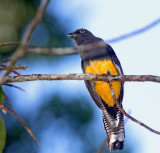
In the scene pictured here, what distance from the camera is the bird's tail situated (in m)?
4.26

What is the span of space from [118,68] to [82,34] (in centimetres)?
119

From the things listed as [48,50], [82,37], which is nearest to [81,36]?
[82,37]

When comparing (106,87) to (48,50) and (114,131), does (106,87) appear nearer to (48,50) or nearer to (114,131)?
(114,131)

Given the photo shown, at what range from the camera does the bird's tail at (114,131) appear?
14.0 feet

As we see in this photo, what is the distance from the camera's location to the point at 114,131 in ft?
14.6

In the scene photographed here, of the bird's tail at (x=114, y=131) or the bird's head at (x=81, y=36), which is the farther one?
the bird's head at (x=81, y=36)

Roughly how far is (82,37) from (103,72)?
4.03 feet

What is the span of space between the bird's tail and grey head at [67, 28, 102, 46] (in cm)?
123

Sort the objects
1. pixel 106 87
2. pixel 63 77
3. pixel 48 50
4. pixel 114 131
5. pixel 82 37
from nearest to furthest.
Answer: pixel 48 50, pixel 63 77, pixel 114 131, pixel 106 87, pixel 82 37

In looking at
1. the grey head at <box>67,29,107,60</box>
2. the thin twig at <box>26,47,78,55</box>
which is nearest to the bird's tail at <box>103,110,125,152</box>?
the grey head at <box>67,29,107,60</box>

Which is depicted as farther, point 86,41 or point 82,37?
point 82,37

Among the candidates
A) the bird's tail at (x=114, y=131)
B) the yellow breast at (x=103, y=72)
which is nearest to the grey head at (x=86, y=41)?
the yellow breast at (x=103, y=72)

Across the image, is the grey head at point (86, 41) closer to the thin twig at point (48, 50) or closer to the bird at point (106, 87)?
the bird at point (106, 87)

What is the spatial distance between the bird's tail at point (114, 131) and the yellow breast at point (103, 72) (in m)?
0.21
